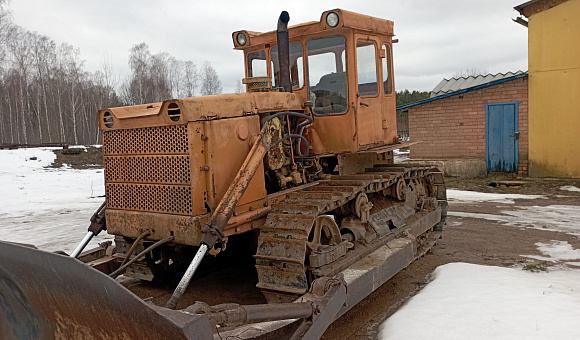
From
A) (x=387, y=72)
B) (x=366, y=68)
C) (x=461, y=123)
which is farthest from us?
(x=461, y=123)

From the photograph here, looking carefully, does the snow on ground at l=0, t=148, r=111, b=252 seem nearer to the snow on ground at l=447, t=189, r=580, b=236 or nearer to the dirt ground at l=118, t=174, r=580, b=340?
the dirt ground at l=118, t=174, r=580, b=340

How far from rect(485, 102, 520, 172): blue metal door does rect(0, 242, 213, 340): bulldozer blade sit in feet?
46.8

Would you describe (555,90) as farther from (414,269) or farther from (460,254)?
(414,269)

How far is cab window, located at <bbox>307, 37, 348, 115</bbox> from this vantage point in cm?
591

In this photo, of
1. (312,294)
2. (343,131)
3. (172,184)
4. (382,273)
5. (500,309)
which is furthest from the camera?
(343,131)

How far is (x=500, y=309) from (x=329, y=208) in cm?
189

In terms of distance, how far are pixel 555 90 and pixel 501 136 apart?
6.32 feet

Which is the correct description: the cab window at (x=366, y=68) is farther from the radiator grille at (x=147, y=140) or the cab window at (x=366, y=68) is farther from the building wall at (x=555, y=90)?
the building wall at (x=555, y=90)

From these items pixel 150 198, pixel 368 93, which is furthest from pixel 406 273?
pixel 150 198

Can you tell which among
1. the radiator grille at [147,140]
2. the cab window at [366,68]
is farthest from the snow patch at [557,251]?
the radiator grille at [147,140]

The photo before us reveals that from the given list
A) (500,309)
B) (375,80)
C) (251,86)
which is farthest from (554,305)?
(251,86)

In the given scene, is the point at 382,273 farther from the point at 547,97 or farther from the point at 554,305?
the point at 547,97

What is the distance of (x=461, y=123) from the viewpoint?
51.8 feet

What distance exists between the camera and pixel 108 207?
5.01 metres
